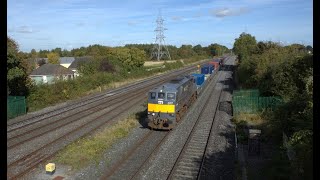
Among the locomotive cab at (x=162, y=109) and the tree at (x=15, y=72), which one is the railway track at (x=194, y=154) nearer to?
the locomotive cab at (x=162, y=109)

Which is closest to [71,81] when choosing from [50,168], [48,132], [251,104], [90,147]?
[48,132]

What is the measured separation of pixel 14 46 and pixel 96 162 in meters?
20.1

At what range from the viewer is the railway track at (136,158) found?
13000 millimetres

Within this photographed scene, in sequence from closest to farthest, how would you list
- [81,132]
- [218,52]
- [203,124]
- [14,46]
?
[81,132], [203,124], [14,46], [218,52]

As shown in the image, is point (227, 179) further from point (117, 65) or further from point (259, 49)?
point (117, 65)

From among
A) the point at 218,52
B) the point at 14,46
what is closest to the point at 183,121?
the point at 14,46

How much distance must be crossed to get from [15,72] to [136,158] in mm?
16534

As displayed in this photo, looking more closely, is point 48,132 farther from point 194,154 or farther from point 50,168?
point 194,154

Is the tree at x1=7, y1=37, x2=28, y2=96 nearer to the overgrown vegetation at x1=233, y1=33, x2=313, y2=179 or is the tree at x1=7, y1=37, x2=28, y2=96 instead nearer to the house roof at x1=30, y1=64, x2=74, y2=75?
the overgrown vegetation at x1=233, y1=33, x2=313, y2=179

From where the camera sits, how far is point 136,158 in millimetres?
14961

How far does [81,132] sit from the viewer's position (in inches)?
793

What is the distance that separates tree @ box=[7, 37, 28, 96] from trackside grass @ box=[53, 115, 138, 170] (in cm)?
1129

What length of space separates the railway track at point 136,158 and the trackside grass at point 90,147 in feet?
4.54

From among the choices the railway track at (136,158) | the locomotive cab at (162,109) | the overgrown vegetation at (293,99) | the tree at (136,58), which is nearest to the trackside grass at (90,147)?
the railway track at (136,158)
